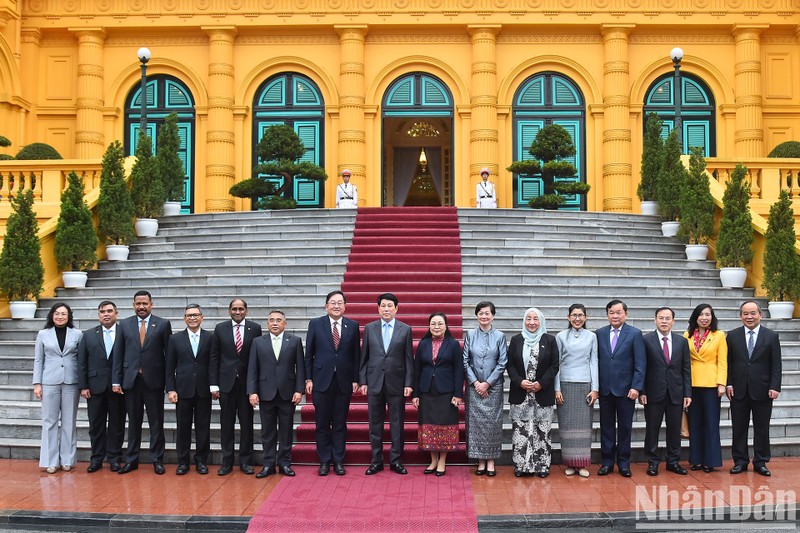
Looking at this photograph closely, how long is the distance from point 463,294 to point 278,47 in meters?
12.5

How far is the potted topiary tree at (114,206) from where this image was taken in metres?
14.6

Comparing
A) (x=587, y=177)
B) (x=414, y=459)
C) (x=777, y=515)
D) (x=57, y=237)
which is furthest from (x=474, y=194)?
(x=777, y=515)

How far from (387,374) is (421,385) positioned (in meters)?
0.38

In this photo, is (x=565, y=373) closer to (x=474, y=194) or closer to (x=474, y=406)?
(x=474, y=406)

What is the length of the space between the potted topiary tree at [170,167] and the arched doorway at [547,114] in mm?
9200

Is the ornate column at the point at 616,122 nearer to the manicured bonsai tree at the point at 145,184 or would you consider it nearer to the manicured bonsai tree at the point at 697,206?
the manicured bonsai tree at the point at 697,206

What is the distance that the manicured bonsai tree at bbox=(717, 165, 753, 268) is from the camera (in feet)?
44.4

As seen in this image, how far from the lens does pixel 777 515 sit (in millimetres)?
7234

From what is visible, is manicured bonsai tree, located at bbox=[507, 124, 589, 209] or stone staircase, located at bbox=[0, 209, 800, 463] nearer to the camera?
stone staircase, located at bbox=[0, 209, 800, 463]

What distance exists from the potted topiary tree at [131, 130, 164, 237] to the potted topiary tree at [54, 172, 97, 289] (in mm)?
1673

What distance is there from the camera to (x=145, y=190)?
623 inches

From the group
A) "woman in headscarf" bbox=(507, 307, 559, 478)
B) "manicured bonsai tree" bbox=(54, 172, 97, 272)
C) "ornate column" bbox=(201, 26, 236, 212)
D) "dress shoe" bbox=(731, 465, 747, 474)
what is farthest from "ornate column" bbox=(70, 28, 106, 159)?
"dress shoe" bbox=(731, 465, 747, 474)

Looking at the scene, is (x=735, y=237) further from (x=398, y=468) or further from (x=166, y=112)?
(x=166, y=112)

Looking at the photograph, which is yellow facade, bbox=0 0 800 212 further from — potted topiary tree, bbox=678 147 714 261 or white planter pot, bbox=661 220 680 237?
potted topiary tree, bbox=678 147 714 261
